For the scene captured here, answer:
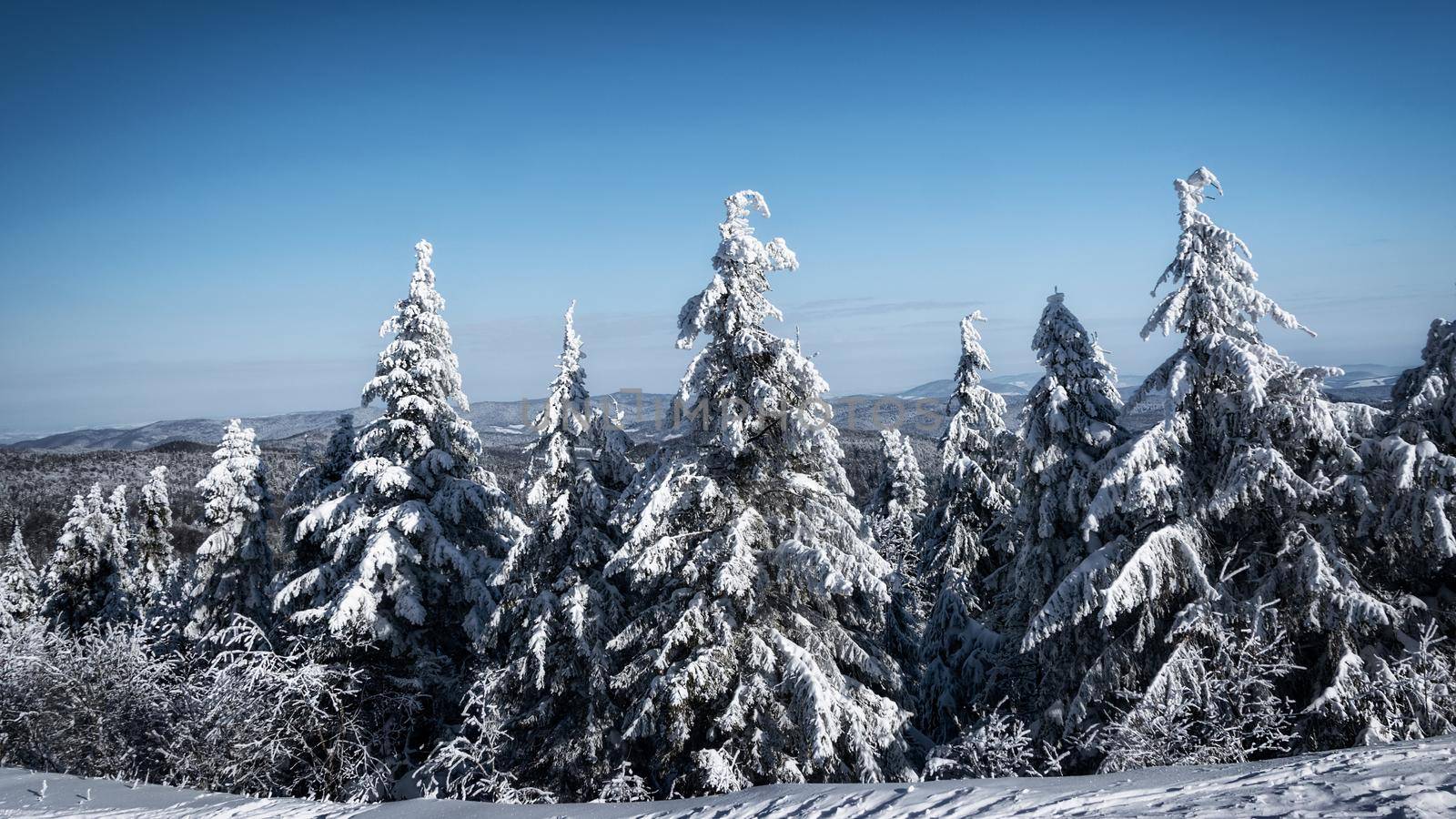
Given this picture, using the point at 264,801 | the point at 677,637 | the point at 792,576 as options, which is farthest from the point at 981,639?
the point at 264,801

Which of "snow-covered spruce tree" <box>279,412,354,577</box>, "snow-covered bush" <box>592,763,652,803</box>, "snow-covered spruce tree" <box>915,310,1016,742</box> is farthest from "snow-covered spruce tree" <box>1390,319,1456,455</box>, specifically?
"snow-covered spruce tree" <box>279,412,354,577</box>

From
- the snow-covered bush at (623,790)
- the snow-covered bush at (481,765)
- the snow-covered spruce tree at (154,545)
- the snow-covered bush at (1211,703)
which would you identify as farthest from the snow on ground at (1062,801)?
the snow-covered spruce tree at (154,545)

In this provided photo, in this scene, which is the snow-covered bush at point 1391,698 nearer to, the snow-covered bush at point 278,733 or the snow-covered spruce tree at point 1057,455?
the snow-covered spruce tree at point 1057,455

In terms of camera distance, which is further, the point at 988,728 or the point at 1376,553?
the point at 1376,553

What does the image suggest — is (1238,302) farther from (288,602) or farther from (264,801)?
(288,602)

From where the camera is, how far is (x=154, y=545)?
3900cm

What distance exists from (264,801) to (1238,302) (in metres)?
15.0

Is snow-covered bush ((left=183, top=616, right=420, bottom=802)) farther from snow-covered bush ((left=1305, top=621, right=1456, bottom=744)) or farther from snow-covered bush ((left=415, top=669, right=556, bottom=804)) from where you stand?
snow-covered bush ((left=1305, top=621, right=1456, bottom=744))

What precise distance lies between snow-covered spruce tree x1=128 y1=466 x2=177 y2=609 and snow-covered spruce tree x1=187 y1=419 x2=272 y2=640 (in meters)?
14.1

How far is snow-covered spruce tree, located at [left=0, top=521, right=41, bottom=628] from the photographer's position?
38.4m

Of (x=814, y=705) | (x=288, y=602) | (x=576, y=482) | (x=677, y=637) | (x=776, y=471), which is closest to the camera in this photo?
(x=814, y=705)

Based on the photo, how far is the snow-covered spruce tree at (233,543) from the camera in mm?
22969

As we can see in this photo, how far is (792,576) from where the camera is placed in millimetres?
12406

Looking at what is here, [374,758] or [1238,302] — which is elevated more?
[1238,302]
